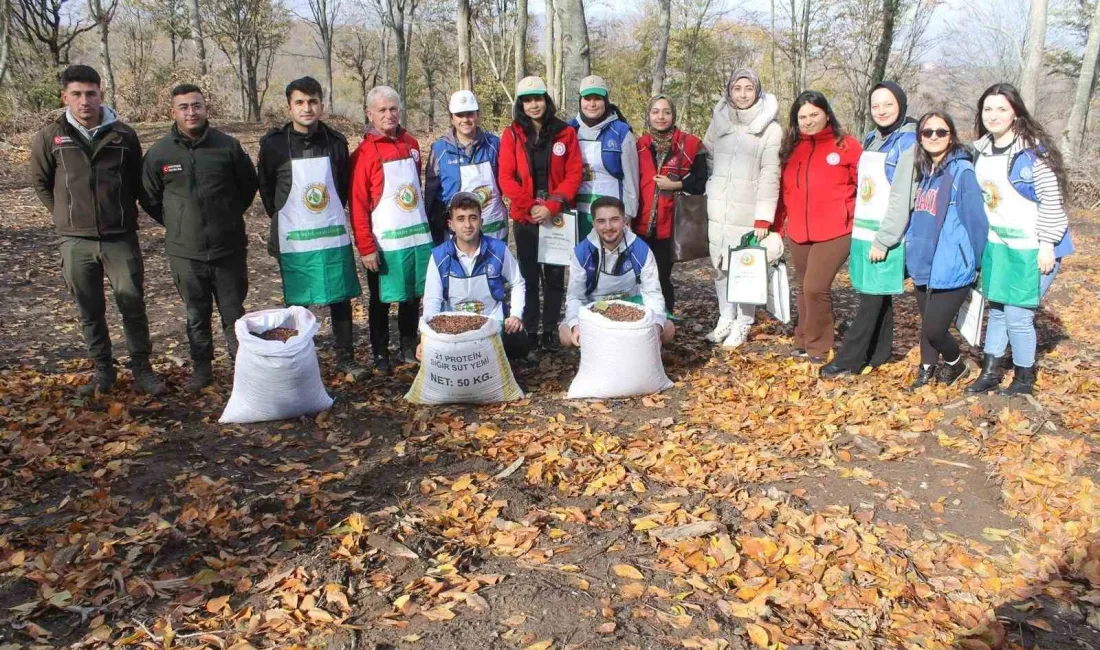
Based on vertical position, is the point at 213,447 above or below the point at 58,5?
below

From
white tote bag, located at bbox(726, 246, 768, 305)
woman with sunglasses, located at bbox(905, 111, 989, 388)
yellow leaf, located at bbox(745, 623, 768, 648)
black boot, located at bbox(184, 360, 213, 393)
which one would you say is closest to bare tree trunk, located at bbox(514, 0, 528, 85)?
white tote bag, located at bbox(726, 246, 768, 305)

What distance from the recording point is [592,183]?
5363 millimetres

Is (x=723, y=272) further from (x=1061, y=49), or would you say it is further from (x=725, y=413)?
(x=1061, y=49)

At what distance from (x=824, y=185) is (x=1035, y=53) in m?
15.3

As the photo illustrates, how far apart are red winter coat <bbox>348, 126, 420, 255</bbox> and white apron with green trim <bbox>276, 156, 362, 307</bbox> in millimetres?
121

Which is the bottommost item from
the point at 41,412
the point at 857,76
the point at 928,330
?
the point at 41,412

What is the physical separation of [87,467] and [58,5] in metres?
Answer: 18.3

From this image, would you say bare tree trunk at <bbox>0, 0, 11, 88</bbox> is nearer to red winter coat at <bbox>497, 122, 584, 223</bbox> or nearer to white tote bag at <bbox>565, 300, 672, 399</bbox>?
red winter coat at <bbox>497, 122, 584, 223</bbox>

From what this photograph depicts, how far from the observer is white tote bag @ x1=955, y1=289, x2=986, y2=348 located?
14.2ft

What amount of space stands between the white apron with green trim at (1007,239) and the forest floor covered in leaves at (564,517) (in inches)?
25.8

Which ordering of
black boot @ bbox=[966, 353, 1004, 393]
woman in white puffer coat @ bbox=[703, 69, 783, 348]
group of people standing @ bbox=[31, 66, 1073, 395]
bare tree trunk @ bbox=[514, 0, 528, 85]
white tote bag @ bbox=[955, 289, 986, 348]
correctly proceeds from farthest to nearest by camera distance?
bare tree trunk @ bbox=[514, 0, 528, 85] < woman in white puffer coat @ bbox=[703, 69, 783, 348] < black boot @ bbox=[966, 353, 1004, 393] < white tote bag @ bbox=[955, 289, 986, 348] < group of people standing @ bbox=[31, 66, 1073, 395]

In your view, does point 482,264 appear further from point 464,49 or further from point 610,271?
point 464,49

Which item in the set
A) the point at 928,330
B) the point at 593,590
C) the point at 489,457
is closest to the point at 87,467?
the point at 489,457

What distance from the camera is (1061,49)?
25.8m
